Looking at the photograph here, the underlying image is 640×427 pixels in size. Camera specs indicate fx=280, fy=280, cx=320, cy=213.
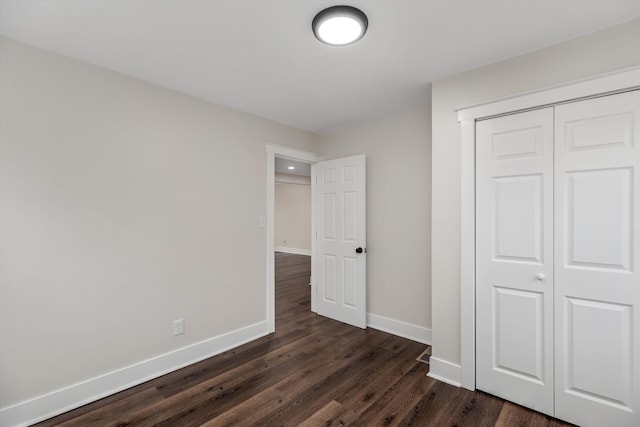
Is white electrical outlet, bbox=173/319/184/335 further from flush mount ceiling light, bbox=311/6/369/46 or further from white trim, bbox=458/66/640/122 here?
white trim, bbox=458/66/640/122

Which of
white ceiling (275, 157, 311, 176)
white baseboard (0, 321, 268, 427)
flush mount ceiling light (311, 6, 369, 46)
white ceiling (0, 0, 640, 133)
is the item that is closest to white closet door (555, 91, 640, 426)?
white ceiling (0, 0, 640, 133)

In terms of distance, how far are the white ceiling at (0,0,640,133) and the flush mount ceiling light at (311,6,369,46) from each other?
4 cm

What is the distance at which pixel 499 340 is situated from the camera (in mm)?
2115

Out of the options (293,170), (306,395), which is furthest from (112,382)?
(293,170)

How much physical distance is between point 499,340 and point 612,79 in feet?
6.15

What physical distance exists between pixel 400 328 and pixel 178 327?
91.9 inches

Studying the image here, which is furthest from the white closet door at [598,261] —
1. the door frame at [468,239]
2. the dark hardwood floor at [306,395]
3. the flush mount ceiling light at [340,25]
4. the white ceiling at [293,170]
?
the white ceiling at [293,170]

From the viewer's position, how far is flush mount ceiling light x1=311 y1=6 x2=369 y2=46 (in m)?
1.55

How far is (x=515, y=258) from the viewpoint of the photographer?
206 cm

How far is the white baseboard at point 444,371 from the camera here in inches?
90.0

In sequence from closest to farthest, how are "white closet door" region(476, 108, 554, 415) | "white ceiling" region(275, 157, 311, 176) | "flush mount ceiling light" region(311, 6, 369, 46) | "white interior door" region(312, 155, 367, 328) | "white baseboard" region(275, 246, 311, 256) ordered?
"flush mount ceiling light" region(311, 6, 369, 46) → "white closet door" region(476, 108, 554, 415) → "white interior door" region(312, 155, 367, 328) → "white ceiling" region(275, 157, 311, 176) → "white baseboard" region(275, 246, 311, 256)

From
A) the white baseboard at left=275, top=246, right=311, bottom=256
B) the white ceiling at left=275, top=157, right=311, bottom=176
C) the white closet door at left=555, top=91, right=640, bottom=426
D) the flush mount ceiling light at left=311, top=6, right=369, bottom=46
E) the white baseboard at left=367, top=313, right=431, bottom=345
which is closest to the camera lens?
the flush mount ceiling light at left=311, top=6, right=369, bottom=46

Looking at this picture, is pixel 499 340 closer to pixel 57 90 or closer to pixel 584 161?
pixel 584 161

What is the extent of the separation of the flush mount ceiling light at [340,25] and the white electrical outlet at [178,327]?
260cm
